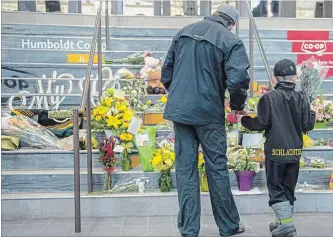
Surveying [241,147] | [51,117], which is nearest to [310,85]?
[241,147]

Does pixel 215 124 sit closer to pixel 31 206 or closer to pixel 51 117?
pixel 31 206

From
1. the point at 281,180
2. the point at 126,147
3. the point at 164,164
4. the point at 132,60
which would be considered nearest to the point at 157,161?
the point at 164,164

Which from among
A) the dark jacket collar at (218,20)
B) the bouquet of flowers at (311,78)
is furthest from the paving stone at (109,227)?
the bouquet of flowers at (311,78)

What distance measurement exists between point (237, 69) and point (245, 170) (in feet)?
4.83

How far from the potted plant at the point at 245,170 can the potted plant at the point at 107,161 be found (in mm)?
1089

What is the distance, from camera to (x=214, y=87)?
3.10 meters

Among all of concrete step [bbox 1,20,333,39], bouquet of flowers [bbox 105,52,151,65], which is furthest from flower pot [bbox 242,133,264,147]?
concrete step [bbox 1,20,333,39]

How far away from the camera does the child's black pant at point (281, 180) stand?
3.37m

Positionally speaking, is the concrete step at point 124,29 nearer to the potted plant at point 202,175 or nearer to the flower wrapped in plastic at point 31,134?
the flower wrapped in plastic at point 31,134

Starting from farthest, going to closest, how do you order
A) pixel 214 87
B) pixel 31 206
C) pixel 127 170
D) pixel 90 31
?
pixel 90 31 → pixel 127 170 → pixel 31 206 → pixel 214 87

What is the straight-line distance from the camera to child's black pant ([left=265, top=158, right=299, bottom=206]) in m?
3.37

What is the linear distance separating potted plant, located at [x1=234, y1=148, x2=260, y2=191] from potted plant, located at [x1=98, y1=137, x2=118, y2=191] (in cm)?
109

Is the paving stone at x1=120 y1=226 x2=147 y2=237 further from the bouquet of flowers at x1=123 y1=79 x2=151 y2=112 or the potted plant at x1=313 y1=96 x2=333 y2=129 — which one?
the potted plant at x1=313 y1=96 x2=333 y2=129

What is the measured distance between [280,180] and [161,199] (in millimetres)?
1133
